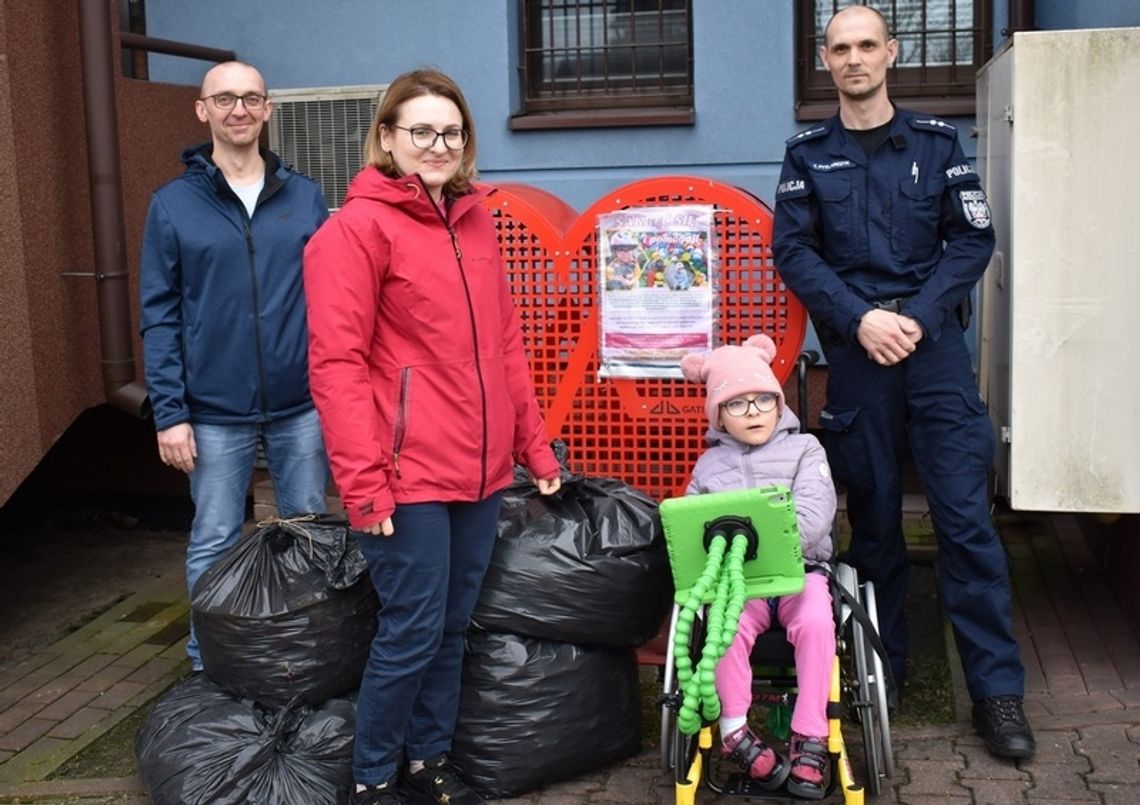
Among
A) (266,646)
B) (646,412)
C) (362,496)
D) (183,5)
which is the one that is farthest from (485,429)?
(183,5)

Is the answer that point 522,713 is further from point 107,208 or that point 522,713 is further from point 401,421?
point 107,208

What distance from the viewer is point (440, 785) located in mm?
3750

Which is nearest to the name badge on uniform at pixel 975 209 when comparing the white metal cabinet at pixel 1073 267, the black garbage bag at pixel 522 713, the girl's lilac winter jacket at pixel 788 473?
the white metal cabinet at pixel 1073 267

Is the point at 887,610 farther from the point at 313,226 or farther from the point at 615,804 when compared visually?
the point at 313,226

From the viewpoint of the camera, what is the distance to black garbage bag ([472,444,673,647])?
3910 millimetres

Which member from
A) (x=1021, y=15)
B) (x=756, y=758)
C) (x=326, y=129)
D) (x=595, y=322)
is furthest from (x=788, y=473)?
(x=326, y=129)

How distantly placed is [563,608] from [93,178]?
9.65 feet

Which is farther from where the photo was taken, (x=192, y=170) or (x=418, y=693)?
(x=192, y=170)

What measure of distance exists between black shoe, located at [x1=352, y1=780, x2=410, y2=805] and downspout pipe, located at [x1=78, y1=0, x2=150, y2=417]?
2.42m

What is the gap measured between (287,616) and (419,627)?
20.7 inches

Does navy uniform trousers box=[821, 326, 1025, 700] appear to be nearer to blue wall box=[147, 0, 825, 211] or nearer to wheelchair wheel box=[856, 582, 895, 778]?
wheelchair wheel box=[856, 582, 895, 778]

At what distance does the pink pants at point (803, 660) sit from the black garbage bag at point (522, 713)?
1.58 ft

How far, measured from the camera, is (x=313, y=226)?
14.0ft

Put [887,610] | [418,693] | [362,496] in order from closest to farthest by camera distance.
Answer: [362,496] < [418,693] < [887,610]
